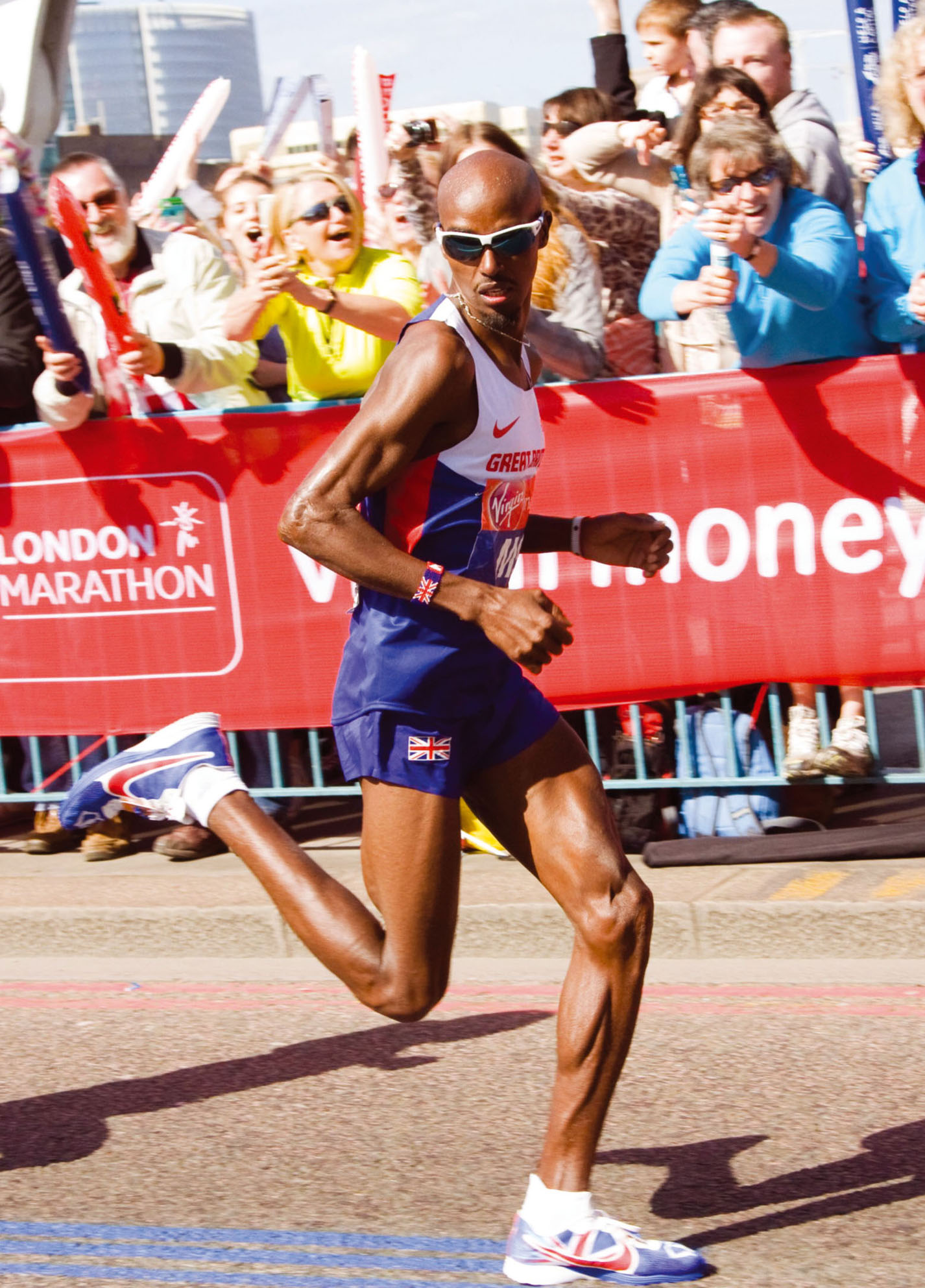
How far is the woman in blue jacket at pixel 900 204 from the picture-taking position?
551 centimetres

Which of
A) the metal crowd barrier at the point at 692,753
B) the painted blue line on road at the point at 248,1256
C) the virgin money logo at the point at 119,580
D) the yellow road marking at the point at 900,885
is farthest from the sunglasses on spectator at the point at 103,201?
the painted blue line on road at the point at 248,1256

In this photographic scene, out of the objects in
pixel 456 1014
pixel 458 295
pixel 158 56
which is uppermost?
pixel 158 56

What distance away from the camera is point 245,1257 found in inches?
134

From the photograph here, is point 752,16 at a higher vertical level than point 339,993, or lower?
higher

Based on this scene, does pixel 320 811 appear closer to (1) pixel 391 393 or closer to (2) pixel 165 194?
(2) pixel 165 194

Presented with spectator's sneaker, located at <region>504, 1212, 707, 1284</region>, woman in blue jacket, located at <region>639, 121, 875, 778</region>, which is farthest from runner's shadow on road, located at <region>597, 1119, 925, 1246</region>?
woman in blue jacket, located at <region>639, 121, 875, 778</region>

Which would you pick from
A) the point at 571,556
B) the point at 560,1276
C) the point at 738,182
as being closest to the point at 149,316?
the point at 571,556

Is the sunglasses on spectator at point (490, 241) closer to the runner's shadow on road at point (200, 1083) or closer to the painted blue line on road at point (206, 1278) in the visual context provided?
the painted blue line on road at point (206, 1278)

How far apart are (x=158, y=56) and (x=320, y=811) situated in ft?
514

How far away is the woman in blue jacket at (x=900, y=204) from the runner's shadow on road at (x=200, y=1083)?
8.62 feet

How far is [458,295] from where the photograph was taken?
3.24 metres

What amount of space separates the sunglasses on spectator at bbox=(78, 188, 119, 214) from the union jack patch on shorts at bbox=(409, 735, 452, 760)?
4013 millimetres

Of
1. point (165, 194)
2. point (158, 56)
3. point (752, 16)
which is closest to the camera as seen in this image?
point (752, 16)

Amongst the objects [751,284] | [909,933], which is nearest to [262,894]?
[909,933]
